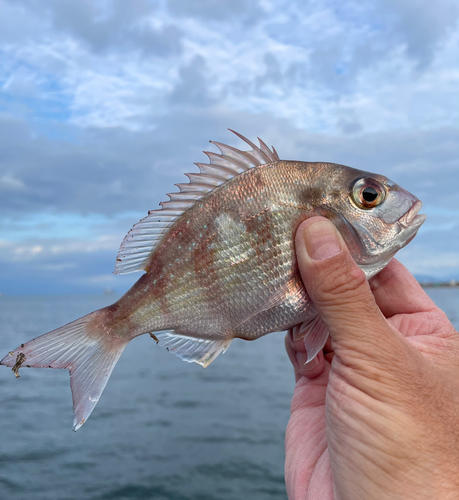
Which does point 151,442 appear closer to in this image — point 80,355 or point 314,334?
point 80,355

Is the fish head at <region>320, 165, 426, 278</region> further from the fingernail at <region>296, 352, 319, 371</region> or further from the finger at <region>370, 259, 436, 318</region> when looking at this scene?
the fingernail at <region>296, 352, 319, 371</region>

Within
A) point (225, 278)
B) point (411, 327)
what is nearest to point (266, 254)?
point (225, 278)

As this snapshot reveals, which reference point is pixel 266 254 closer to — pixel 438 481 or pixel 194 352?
pixel 194 352

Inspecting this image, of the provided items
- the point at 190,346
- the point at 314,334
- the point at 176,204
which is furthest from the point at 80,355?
the point at 314,334

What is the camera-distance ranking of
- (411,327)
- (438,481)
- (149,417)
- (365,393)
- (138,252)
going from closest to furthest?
(438,481) < (365,393) < (138,252) < (411,327) < (149,417)

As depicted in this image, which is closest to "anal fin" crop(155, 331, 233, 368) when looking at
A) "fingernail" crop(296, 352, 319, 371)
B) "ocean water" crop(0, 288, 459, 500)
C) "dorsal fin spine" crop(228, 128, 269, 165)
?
"fingernail" crop(296, 352, 319, 371)
